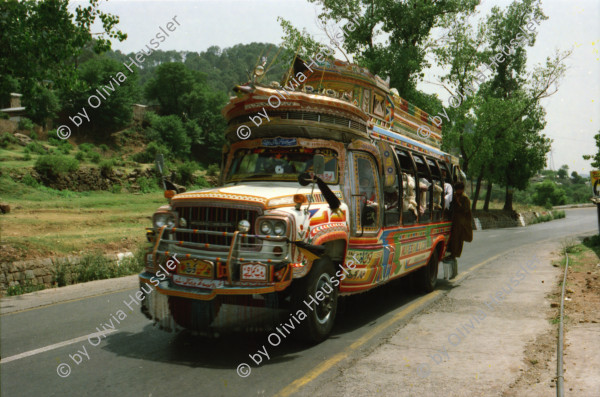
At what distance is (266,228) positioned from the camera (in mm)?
5309

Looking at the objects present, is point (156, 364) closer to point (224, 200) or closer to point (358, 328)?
point (224, 200)

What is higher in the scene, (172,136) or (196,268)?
(172,136)

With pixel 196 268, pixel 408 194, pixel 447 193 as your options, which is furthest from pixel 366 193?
pixel 447 193

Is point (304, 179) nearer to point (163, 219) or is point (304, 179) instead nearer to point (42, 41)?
point (163, 219)

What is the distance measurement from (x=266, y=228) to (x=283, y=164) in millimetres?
1612

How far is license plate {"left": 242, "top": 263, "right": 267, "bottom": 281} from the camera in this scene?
5105 millimetres

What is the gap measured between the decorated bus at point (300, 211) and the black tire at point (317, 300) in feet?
0.05

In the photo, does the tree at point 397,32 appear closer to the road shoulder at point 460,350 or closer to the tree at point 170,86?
the road shoulder at point 460,350

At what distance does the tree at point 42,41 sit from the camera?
1065 cm

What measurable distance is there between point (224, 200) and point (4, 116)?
5157 centimetres

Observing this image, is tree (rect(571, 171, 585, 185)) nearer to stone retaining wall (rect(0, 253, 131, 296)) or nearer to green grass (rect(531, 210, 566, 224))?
green grass (rect(531, 210, 566, 224))

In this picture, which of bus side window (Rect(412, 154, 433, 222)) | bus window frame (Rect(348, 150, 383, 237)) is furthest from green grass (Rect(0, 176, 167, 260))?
bus side window (Rect(412, 154, 433, 222))

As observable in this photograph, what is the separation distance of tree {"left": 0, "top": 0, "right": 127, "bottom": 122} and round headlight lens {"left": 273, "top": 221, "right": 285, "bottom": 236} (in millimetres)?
8698

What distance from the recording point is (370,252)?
6.97 metres
